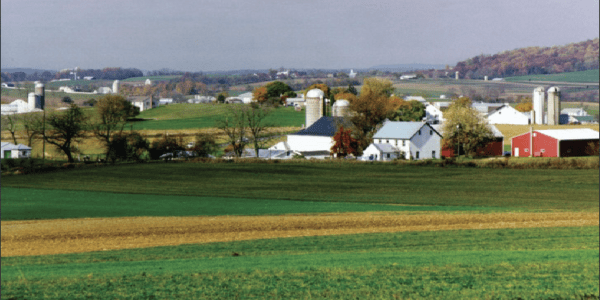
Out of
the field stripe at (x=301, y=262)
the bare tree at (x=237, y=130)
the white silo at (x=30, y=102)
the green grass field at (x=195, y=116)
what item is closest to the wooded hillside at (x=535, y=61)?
the green grass field at (x=195, y=116)

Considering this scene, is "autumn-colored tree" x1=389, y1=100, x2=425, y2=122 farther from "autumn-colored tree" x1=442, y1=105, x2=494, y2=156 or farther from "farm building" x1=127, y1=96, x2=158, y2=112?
"farm building" x1=127, y1=96, x2=158, y2=112

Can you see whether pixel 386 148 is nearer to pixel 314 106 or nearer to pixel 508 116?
pixel 314 106

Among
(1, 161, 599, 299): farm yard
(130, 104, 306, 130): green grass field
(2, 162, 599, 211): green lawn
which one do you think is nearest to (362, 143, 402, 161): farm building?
(2, 162, 599, 211): green lawn

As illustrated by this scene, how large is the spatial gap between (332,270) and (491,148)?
5045 cm

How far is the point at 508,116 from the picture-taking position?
81750mm

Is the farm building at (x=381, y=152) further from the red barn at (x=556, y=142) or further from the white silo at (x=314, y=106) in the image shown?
the white silo at (x=314, y=106)

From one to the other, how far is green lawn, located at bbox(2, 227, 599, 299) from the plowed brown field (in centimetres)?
201

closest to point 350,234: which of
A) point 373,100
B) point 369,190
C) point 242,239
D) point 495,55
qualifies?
point 242,239

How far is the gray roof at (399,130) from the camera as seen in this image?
64.2m

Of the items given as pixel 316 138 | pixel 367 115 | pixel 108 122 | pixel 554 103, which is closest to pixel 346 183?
pixel 108 122

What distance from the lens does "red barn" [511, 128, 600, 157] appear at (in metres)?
53.0

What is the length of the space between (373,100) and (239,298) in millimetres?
68007

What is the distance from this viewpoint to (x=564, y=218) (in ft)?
80.7

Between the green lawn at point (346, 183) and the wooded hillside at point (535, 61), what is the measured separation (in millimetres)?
28023
